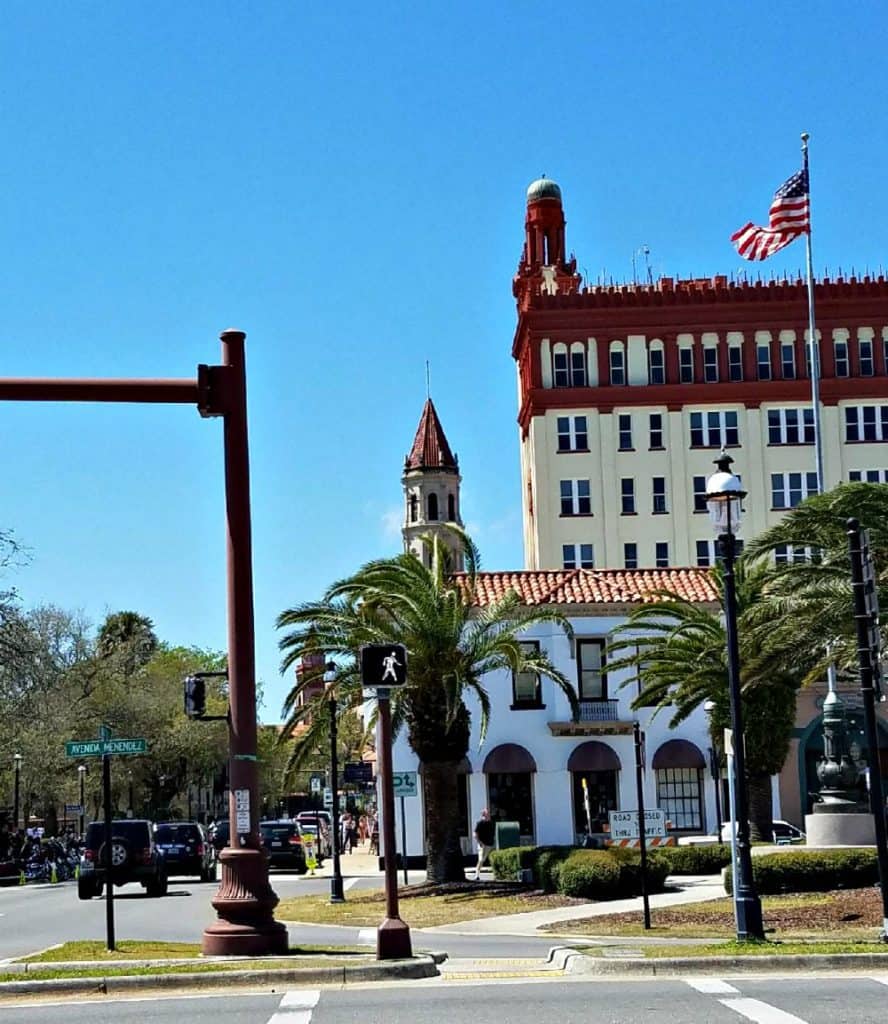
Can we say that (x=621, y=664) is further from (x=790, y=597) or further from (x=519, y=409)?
(x=519, y=409)

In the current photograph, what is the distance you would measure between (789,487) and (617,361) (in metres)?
11.2

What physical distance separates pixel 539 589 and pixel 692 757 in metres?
7.05

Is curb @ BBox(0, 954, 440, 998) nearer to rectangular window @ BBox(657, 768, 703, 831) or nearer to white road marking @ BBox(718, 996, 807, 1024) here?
white road marking @ BBox(718, 996, 807, 1024)

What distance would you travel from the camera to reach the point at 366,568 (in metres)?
37.6

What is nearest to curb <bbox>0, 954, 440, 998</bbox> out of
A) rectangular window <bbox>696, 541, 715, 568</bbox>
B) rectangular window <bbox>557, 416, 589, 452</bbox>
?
rectangular window <bbox>557, 416, 589, 452</bbox>

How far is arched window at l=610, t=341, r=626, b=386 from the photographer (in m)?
89.1

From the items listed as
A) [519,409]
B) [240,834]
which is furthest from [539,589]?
[519,409]

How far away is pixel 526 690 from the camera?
169 feet

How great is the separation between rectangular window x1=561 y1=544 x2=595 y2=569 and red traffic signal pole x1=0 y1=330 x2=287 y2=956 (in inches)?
2714

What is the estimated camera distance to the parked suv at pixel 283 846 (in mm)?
54875

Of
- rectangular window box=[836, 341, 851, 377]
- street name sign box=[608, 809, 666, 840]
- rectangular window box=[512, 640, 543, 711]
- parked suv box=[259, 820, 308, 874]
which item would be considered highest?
rectangular window box=[836, 341, 851, 377]

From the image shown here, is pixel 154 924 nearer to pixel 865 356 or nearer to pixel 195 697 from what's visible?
pixel 195 697

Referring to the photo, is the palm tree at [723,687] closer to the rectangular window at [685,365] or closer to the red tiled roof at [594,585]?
the red tiled roof at [594,585]

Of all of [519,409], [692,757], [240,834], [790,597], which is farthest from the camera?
[519,409]
